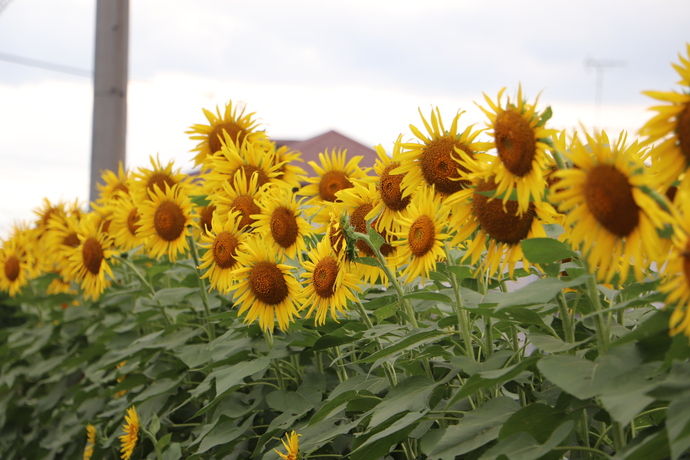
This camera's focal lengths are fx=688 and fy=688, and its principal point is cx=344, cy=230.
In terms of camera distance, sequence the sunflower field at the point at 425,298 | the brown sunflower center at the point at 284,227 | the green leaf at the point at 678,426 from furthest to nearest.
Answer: the brown sunflower center at the point at 284,227
the sunflower field at the point at 425,298
the green leaf at the point at 678,426

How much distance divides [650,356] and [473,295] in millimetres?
623

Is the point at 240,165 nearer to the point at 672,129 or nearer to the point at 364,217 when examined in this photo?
the point at 364,217

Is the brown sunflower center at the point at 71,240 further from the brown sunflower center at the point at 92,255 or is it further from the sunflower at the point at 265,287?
the sunflower at the point at 265,287

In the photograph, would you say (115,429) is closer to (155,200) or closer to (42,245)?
(155,200)

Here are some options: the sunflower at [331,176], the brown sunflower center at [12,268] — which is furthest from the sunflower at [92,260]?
the brown sunflower center at [12,268]

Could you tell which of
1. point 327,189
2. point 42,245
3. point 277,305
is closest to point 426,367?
point 277,305

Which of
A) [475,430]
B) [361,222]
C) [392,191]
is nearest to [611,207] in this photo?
[475,430]

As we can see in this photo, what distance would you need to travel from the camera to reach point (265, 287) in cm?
207

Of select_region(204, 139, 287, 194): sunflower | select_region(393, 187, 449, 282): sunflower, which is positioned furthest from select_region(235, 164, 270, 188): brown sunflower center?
select_region(393, 187, 449, 282): sunflower

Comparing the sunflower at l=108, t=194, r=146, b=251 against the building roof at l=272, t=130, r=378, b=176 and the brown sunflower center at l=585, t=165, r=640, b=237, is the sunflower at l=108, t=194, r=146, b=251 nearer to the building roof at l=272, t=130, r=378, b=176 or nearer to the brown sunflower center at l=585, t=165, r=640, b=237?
the building roof at l=272, t=130, r=378, b=176

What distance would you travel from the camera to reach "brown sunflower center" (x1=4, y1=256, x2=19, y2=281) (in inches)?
193

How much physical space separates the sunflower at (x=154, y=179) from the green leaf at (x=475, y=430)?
193 cm

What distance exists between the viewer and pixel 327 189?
256 centimetres

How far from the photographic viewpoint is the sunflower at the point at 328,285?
1872mm
